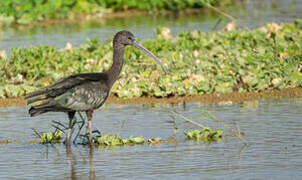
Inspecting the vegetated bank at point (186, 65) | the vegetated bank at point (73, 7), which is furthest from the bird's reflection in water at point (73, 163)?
the vegetated bank at point (73, 7)

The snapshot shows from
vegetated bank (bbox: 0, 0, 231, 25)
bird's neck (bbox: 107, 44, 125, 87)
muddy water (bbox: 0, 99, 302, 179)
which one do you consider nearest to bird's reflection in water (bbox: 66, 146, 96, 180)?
muddy water (bbox: 0, 99, 302, 179)

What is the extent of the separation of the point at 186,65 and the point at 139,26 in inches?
341

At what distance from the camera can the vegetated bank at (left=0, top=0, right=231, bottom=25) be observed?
2355 cm

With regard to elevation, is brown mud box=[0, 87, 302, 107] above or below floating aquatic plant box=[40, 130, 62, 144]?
above

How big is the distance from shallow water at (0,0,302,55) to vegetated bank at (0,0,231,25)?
0.86 m

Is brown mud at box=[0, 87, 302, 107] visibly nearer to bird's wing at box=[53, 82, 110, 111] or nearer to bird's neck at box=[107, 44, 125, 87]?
bird's neck at box=[107, 44, 125, 87]

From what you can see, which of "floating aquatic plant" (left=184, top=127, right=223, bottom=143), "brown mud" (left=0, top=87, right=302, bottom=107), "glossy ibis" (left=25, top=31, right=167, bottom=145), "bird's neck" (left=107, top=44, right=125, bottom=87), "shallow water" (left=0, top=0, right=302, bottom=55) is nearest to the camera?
"glossy ibis" (left=25, top=31, right=167, bottom=145)

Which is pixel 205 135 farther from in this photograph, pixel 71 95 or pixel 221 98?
pixel 221 98

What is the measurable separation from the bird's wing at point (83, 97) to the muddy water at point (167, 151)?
22.6 inches

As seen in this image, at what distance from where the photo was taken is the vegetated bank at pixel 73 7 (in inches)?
927

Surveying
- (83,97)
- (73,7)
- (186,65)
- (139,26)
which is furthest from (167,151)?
(73,7)

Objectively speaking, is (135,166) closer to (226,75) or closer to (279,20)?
(226,75)

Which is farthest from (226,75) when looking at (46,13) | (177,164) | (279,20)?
(46,13)

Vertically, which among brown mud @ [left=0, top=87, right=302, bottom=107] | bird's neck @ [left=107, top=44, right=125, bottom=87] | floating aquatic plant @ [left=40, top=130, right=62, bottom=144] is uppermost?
bird's neck @ [left=107, top=44, right=125, bottom=87]
